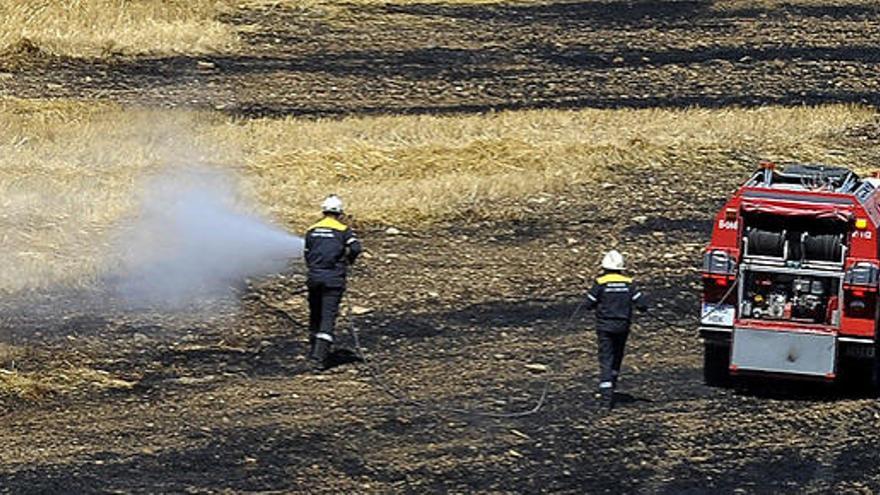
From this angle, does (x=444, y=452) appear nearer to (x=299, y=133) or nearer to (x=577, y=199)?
(x=577, y=199)

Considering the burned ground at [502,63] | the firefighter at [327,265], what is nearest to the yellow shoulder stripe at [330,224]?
the firefighter at [327,265]

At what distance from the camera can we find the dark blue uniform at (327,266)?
64.6ft

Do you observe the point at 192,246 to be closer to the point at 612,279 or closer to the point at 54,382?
the point at 54,382

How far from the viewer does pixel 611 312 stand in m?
18.8

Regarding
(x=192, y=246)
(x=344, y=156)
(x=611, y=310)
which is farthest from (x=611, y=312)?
(x=344, y=156)

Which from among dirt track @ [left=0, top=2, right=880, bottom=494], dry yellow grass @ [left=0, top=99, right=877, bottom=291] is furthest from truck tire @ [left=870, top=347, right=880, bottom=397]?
dry yellow grass @ [left=0, top=99, right=877, bottom=291]

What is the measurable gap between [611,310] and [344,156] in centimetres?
1168

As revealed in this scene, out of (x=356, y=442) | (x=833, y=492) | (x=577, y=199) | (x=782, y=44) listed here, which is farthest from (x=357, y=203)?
(x=782, y=44)

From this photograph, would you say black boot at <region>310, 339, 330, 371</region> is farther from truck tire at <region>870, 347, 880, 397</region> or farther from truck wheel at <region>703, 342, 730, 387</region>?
truck tire at <region>870, 347, 880, 397</region>

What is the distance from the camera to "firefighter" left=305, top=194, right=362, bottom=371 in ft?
64.6

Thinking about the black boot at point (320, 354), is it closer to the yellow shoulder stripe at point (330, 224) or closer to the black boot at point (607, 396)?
the yellow shoulder stripe at point (330, 224)

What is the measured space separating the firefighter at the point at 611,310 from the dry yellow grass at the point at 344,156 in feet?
24.0

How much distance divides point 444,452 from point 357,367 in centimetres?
305

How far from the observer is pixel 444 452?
1725 cm
